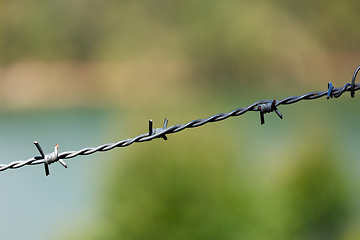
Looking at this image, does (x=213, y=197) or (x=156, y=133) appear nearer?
(x=156, y=133)

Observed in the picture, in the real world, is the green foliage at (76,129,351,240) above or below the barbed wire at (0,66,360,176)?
below

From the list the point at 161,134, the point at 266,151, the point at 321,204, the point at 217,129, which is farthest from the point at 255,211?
the point at 161,134

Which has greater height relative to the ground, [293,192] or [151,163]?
[151,163]

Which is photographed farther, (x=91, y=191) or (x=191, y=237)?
(x=91, y=191)

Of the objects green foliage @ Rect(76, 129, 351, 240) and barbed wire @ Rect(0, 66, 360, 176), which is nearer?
barbed wire @ Rect(0, 66, 360, 176)

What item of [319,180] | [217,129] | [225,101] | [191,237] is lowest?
[191,237]

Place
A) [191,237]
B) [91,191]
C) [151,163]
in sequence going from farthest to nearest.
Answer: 1. [91,191]
2. [151,163]
3. [191,237]

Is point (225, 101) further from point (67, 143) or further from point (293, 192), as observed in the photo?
point (293, 192)

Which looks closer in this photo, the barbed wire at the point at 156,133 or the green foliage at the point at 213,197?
the barbed wire at the point at 156,133

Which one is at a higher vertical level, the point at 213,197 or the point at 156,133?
the point at 156,133

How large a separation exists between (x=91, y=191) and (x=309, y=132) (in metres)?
3.63

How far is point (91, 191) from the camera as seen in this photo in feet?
14.2

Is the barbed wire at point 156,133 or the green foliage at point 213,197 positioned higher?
the barbed wire at point 156,133

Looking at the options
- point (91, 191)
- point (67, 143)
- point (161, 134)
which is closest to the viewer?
point (161, 134)
